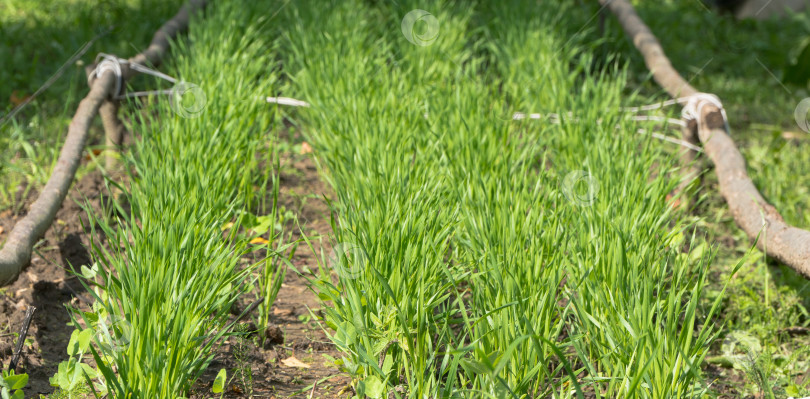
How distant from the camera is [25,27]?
17.2 feet

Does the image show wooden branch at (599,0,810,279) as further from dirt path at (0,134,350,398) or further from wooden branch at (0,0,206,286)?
wooden branch at (0,0,206,286)

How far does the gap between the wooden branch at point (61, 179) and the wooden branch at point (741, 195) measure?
1.89 m

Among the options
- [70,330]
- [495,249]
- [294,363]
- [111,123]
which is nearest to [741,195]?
[495,249]

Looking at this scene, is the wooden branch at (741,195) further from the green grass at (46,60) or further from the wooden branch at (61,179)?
the green grass at (46,60)

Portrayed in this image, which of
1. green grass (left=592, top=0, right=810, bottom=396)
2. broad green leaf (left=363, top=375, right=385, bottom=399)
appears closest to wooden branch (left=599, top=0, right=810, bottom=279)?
green grass (left=592, top=0, right=810, bottom=396)

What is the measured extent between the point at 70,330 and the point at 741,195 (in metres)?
2.16

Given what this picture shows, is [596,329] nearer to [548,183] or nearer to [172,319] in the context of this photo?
[548,183]

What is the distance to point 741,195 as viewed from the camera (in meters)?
2.74

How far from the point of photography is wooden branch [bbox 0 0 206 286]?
2.04m

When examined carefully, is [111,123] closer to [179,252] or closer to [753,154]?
[179,252]

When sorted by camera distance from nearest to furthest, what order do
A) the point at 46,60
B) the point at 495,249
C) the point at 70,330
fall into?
1. the point at 495,249
2. the point at 70,330
3. the point at 46,60

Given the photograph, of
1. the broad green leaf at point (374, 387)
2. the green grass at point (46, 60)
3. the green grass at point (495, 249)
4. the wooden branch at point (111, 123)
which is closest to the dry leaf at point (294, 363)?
the green grass at point (495, 249)

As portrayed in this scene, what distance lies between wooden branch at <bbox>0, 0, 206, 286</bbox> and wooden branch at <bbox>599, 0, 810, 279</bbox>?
6.20ft

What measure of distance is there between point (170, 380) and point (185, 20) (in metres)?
3.24
